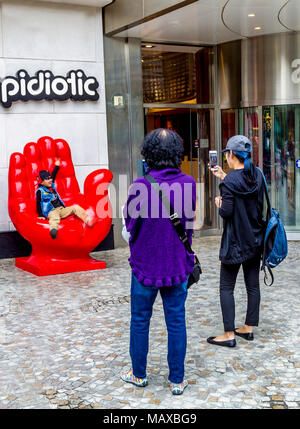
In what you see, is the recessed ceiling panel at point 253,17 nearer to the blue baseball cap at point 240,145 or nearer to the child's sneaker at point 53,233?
the blue baseball cap at point 240,145

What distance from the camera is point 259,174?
412 centimetres

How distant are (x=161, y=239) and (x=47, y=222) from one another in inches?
148

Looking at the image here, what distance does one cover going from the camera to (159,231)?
10.6ft

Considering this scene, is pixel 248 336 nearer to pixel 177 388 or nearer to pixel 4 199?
pixel 177 388

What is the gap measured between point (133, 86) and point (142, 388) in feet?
20.0

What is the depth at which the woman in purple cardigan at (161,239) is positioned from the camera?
3.22 metres

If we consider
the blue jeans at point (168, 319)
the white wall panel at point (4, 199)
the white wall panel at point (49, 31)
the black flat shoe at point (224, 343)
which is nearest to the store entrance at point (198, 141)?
the white wall panel at point (49, 31)

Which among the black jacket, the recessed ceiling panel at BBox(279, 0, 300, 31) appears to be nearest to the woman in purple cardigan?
the black jacket

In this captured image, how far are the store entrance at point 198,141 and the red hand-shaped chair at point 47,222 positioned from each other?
2.32m

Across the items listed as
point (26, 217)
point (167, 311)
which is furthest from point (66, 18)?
point (167, 311)

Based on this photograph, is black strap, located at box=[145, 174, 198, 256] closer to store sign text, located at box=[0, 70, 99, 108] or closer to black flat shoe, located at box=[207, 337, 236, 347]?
black flat shoe, located at box=[207, 337, 236, 347]

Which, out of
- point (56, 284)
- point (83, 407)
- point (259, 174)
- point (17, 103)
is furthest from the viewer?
point (17, 103)
